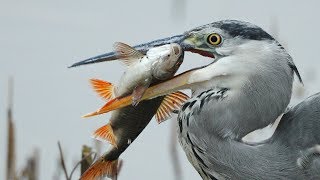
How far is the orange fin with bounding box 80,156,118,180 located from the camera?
576cm

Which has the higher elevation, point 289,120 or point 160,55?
point 160,55

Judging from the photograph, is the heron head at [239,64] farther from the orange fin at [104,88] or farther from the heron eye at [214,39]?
the orange fin at [104,88]

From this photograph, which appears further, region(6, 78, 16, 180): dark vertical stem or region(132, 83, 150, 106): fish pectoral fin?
region(6, 78, 16, 180): dark vertical stem

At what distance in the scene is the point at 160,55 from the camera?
5422 mm

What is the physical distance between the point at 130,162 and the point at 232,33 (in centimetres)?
432

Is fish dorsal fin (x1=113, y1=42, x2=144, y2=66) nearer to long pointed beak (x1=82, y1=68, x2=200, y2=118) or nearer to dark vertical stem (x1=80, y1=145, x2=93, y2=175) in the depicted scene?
long pointed beak (x1=82, y1=68, x2=200, y2=118)

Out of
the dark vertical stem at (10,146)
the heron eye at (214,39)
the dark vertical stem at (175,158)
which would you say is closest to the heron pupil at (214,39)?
the heron eye at (214,39)

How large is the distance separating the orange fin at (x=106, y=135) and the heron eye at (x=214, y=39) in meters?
0.60

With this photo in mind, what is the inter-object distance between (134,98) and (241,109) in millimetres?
462

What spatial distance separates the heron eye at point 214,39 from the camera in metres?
5.48

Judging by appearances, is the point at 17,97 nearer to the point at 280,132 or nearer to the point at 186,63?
the point at 186,63

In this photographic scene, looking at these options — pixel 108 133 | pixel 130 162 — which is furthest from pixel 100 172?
pixel 130 162

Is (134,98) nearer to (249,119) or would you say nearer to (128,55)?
(128,55)

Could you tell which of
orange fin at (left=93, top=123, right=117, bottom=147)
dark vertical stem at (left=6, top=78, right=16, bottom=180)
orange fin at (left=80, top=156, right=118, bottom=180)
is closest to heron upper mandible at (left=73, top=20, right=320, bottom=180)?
orange fin at (left=93, top=123, right=117, bottom=147)
